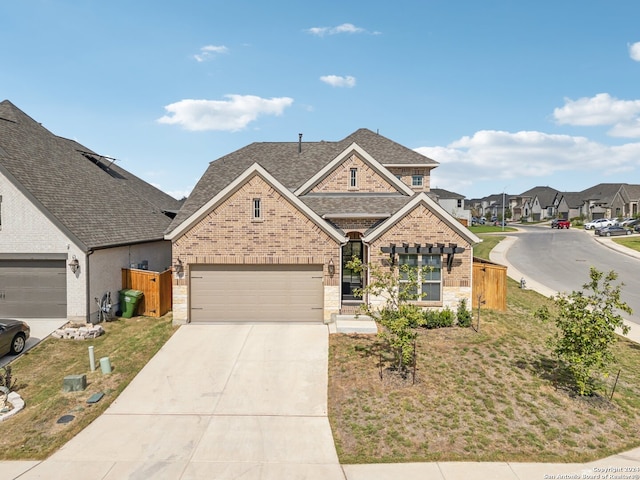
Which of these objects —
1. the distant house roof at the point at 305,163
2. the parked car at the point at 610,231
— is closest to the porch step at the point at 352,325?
the distant house roof at the point at 305,163

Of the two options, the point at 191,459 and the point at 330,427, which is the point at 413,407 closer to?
the point at 330,427

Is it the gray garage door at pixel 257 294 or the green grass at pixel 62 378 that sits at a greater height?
the gray garage door at pixel 257 294

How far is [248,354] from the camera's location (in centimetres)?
1251

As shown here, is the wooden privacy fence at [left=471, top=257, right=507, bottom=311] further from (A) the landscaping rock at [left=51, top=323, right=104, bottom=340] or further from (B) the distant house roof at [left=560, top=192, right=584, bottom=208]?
(B) the distant house roof at [left=560, top=192, right=584, bottom=208]

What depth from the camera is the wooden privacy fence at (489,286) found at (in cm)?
1681

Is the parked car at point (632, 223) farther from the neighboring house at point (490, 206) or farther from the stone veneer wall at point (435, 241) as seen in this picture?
the stone veneer wall at point (435, 241)

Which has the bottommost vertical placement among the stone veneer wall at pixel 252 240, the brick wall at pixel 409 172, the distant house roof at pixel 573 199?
the stone veneer wall at pixel 252 240

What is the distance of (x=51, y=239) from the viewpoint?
1512 centimetres

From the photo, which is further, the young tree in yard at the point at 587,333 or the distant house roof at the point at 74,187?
the distant house roof at the point at 74,187

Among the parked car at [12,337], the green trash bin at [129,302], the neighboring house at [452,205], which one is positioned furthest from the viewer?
the neighboring house at [452,205]

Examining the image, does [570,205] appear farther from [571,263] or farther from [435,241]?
[435,241]

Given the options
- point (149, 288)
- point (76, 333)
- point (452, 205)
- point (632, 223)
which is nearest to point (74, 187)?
point (149, 288)

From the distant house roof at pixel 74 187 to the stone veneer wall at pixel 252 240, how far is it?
4395 mm

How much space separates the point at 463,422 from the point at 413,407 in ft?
3.94
